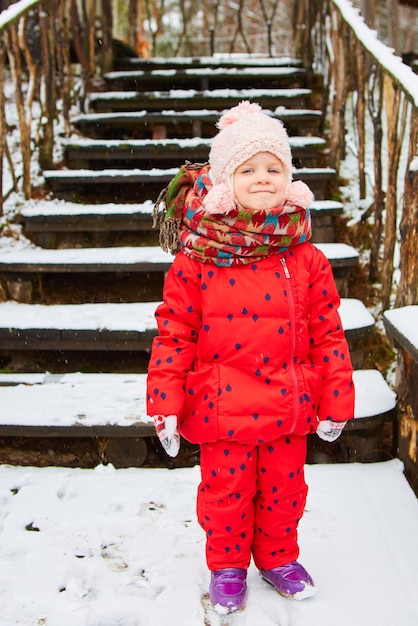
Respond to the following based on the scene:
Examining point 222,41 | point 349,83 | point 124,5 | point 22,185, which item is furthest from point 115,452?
point 222,41

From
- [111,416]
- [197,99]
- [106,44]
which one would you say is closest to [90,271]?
[111,416]

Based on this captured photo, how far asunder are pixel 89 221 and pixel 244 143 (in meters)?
2.04

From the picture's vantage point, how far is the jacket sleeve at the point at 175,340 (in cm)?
158

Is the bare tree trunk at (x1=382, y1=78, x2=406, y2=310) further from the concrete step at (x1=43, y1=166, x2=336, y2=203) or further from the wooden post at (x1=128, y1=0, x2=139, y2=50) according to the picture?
the wooden post at (x1=128, y1=0, x2=139, y2=50)

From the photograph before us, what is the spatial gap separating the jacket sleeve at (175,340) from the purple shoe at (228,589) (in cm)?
48

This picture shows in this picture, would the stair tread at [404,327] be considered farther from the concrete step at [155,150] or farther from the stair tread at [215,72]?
the stair tread at [215,72]

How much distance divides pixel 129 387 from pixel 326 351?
3.72 feet

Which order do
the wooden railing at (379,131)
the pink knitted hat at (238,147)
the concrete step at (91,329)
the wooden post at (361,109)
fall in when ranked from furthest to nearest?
the wooden post at (361,109), the concrete step at (91,329), the wooden railing at (379,131), the pink knitted hat at (238,147)

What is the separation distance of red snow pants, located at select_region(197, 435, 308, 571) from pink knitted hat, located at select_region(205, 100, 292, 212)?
2.18ft

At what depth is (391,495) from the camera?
7.06 feet

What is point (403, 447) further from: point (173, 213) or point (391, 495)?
point (173, 213)

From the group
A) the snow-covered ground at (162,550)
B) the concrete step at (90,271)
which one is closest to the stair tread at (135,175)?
the concrete step at (90,271)

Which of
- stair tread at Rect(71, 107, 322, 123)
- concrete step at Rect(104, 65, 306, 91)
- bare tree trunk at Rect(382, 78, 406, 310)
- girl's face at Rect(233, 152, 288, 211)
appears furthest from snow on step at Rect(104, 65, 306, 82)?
girl's face at Rect(233, 152, 288, 211)

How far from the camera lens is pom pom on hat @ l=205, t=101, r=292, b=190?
156 centimetres
